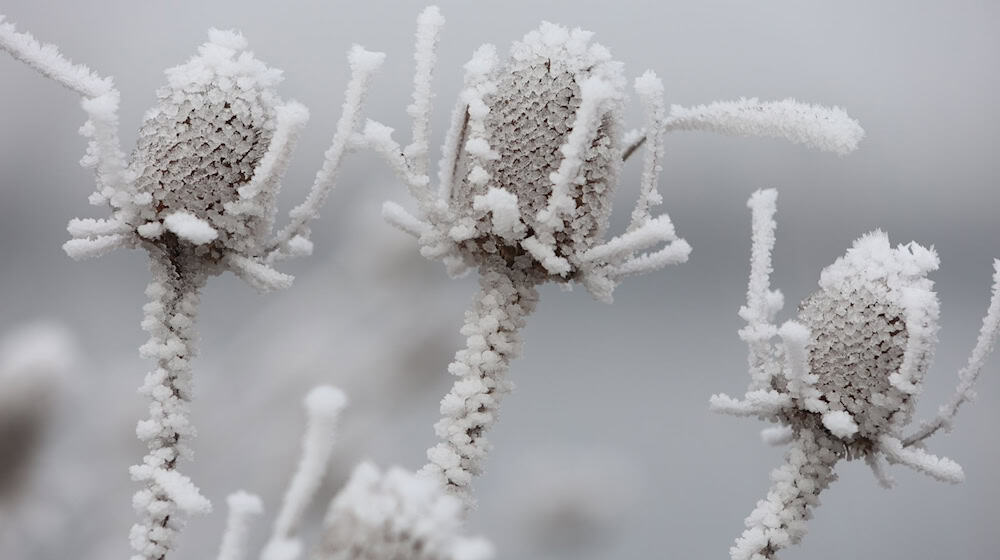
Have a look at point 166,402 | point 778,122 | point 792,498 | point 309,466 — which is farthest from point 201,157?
point 792,498

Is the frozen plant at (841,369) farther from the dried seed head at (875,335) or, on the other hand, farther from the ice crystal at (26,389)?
the ice crystal at (26,389)

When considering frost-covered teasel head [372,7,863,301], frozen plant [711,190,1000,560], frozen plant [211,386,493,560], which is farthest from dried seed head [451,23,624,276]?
frozen plant [211,386,493,560]

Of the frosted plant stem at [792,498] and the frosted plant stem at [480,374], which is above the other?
the frosted plant stem at [480,374]

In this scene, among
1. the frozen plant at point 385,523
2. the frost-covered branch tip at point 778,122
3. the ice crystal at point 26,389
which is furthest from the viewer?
the ice crystal at point 26,389

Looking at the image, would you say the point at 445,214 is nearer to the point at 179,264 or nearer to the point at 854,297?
the point at 179,264

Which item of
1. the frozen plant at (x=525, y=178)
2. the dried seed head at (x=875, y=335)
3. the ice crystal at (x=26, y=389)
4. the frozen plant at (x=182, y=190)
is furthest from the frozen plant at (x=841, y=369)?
the ice crystal at (x=26, y=389)

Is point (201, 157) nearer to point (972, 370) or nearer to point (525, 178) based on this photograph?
point (525, 178)
